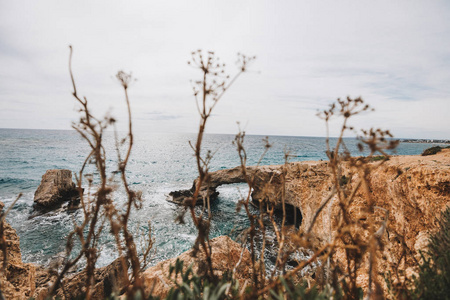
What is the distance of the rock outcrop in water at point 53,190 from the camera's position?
16797mm

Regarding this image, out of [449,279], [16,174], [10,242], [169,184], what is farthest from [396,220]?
[16,174]

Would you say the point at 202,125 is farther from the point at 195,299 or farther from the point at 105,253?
the point at 105,253

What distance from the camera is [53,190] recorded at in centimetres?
1755

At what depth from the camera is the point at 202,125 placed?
1567 mm

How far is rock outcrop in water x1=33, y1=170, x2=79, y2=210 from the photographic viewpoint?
16797 millimetres

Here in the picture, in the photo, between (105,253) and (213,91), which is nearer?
(213,91)

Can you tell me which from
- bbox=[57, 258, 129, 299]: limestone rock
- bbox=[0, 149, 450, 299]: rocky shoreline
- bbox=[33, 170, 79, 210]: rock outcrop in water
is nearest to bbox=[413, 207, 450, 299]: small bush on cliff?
bbox=[0, 149, 450, 299]: rocky shoreline

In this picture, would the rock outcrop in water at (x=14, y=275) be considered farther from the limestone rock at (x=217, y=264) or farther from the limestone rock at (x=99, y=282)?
the limestone rock at (x=217, y=264)

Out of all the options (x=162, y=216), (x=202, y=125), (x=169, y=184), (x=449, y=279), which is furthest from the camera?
(x=169, y=184)

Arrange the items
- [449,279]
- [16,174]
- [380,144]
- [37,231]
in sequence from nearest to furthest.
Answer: [380,144] → [449,279] → [37,231] → [16,174]

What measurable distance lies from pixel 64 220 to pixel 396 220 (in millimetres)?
18074

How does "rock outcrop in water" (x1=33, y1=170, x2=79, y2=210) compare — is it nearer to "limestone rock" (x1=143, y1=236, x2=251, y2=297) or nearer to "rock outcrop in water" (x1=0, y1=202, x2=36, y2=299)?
"rock outcrop in water" (x1=0, y1=202, x2=36, y2=299)

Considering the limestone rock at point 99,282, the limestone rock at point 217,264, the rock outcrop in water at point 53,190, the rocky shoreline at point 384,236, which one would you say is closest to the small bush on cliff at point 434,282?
the rocky shoreline at point 384,236

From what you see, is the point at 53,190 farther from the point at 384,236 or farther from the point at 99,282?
the point at 384,236
